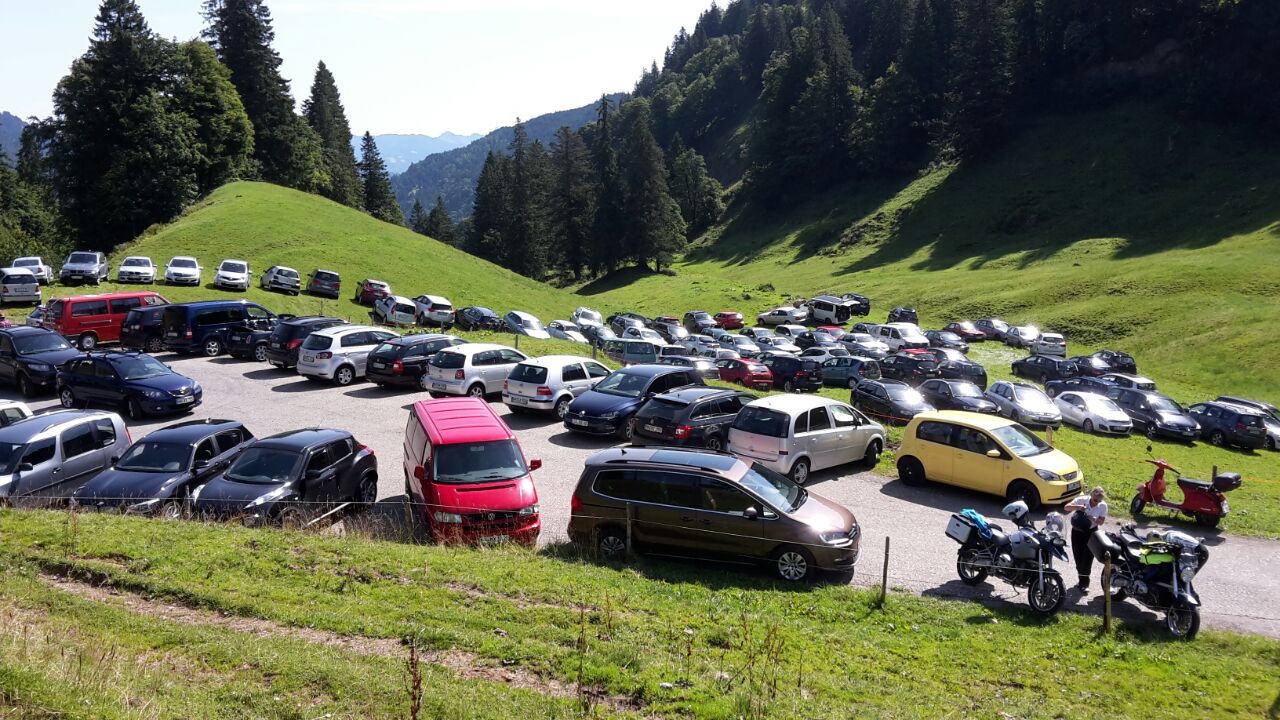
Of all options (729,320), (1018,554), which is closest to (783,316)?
(729,320)

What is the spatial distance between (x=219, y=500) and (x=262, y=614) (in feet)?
15.0

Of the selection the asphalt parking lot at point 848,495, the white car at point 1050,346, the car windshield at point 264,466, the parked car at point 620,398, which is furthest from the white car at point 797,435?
the white car at point 1050,346

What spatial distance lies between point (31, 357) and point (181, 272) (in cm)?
2086

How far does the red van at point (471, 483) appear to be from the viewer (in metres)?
11.3

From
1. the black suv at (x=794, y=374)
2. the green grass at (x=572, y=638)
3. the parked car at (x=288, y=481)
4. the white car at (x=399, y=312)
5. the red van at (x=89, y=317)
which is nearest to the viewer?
the green grass at (x=572, y=638)

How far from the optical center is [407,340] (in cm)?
2433

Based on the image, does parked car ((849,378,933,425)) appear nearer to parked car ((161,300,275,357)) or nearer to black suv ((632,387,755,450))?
black suv ((632,387,755,450))

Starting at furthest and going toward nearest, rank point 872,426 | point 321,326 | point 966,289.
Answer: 1. point 966,289
2. point 321,326
3. point 872,426

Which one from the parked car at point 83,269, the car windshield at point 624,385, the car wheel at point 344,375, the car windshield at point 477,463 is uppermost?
the parked car at point 83,269

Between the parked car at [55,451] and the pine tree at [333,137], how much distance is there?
72756 mm

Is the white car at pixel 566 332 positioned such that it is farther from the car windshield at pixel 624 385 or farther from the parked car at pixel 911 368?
the car windshield at pixel 624 385

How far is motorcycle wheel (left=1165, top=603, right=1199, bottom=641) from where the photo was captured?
9289 mm

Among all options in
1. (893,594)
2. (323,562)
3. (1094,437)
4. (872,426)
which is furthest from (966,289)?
(323,562)

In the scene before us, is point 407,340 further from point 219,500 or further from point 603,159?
point 603,159
